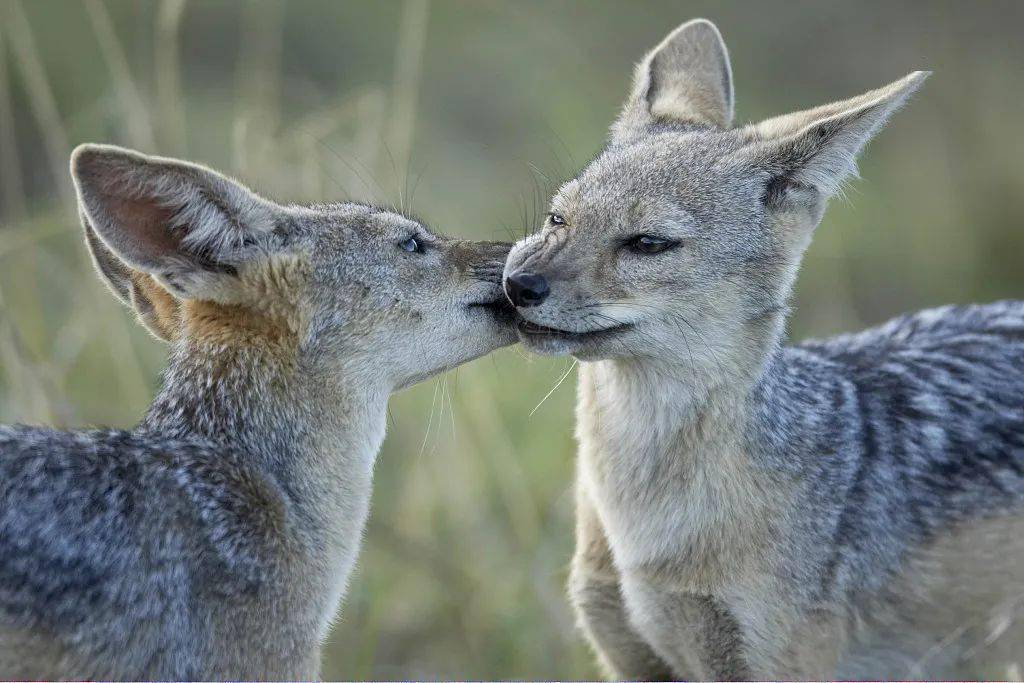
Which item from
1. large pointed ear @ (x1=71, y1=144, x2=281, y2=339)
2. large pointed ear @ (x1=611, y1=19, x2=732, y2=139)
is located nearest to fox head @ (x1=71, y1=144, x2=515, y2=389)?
large pointed ear @ (x1=71, y1=144, x2=281, y2=339)

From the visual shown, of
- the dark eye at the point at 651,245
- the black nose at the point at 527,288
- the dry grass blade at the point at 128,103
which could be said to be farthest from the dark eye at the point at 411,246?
the dry grass blade at the point at 128,103

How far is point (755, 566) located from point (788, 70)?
8912 millimetres

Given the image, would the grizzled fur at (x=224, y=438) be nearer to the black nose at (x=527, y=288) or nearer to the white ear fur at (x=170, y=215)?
the white ear fur at (x=170, y=215)

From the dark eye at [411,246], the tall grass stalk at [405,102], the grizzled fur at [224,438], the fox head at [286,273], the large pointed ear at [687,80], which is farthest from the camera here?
the tall grass stalk at [405,102]

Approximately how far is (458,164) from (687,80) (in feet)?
19.5

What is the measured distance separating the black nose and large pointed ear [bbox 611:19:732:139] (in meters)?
1.47

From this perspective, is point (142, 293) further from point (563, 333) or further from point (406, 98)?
point (406, 98)

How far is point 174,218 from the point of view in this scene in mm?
4875

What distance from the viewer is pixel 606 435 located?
584 centimetres

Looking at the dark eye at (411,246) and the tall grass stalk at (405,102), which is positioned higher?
the tall grass stalk at (405,102)

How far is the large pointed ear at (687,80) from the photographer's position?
650cm

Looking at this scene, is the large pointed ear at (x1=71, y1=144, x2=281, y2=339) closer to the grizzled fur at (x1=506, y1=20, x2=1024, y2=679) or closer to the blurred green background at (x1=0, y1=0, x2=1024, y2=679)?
the grizzled fur at (x1=506, y1=20, x2=1024, y2=679)

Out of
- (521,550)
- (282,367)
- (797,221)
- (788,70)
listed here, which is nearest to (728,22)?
(788,70)

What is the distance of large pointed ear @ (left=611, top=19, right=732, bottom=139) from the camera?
650 centimetres
